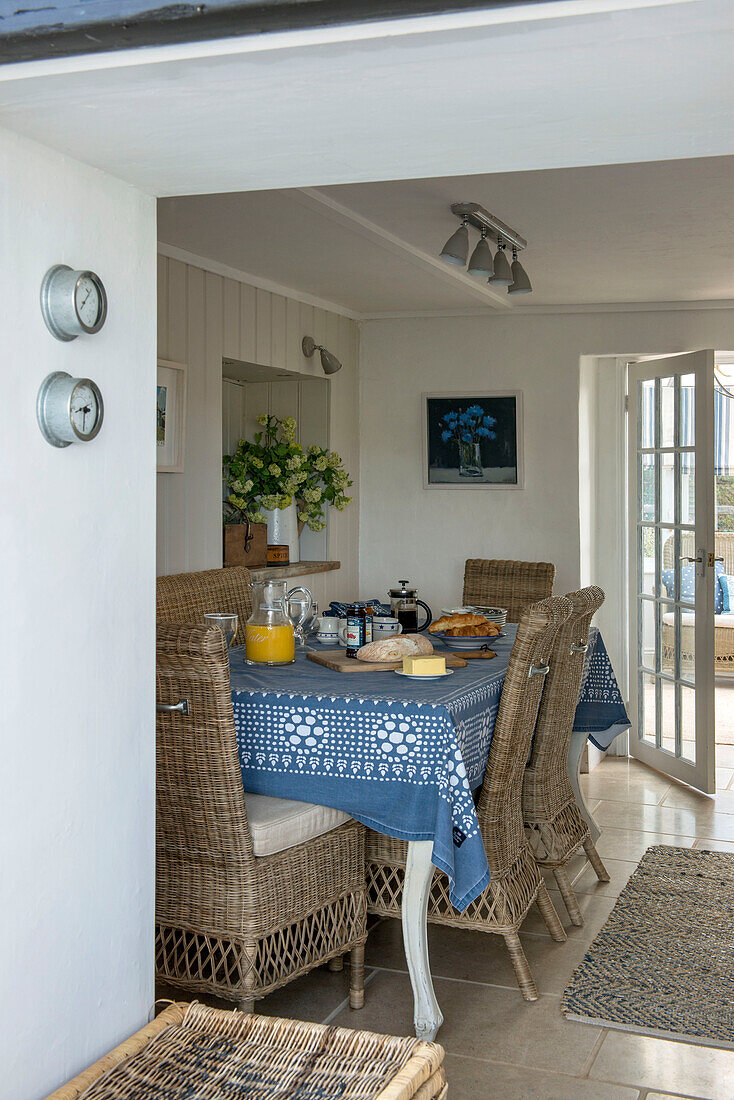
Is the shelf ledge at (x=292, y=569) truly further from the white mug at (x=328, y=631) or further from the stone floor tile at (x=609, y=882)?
the stone floor tile at (x=609, y=882)

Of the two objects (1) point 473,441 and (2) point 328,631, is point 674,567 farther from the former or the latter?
(2) point 328,631

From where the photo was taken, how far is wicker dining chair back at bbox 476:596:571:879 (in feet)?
8.76

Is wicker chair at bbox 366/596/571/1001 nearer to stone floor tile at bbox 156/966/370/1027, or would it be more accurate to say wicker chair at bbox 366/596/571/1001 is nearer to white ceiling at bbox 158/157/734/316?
stone floor tile at bbox 156/966/370/1027

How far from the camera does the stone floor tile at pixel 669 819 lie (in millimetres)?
4289

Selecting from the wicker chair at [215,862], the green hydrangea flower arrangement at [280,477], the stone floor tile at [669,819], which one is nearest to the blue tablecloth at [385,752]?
the wicker chair at [215,862]

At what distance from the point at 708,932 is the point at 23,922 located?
2.40 meters

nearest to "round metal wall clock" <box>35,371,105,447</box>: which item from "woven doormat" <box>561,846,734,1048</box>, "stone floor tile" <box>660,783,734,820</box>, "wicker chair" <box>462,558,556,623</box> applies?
"woven doormat" <box>561,846,734,1048</box>

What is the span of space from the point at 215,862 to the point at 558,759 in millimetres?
1275

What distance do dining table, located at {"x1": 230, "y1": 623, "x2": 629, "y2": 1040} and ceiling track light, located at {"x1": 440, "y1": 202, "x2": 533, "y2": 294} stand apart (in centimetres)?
149

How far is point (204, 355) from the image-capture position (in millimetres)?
4262

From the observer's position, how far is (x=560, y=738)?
3219 mm

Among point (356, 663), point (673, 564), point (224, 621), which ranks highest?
point (673, 564)

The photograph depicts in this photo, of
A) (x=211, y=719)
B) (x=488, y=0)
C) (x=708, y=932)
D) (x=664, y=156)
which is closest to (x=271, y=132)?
(x=488, y=0)

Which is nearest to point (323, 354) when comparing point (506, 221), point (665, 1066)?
point (506, 221)
